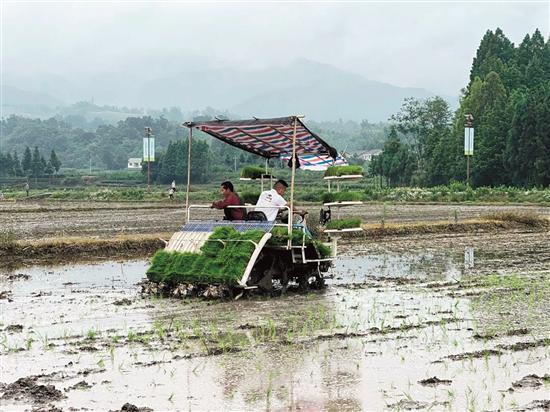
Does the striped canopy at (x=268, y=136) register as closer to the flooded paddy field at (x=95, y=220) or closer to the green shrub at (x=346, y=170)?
the green shrub at (x=346, y=170)

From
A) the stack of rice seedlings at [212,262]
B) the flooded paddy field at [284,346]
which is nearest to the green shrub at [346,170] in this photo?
the stack of rice seedlings at [212,262]

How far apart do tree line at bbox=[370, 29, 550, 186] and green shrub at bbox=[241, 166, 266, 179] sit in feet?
158

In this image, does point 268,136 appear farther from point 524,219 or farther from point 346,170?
point 524,219

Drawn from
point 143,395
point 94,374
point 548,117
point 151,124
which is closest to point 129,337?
point 94,374

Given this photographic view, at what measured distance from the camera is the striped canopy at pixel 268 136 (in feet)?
38.1

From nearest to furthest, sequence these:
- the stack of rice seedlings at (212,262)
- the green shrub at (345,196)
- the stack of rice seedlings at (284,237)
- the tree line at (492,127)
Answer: the stack of rice seedlings at (212,262) < the stack of rice seedlings at (284,237) < the green shrub at (345,196) < the tree line at (492,127)

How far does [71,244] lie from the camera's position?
1739 cm

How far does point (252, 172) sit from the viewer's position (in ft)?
44.7

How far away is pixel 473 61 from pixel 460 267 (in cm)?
8189

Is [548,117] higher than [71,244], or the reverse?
[548,117]

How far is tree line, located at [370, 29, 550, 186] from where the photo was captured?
6038cm

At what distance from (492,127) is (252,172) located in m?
54.6

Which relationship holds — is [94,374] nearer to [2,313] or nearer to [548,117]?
[2,313]

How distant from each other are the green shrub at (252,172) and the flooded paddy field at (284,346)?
2.07 metres
